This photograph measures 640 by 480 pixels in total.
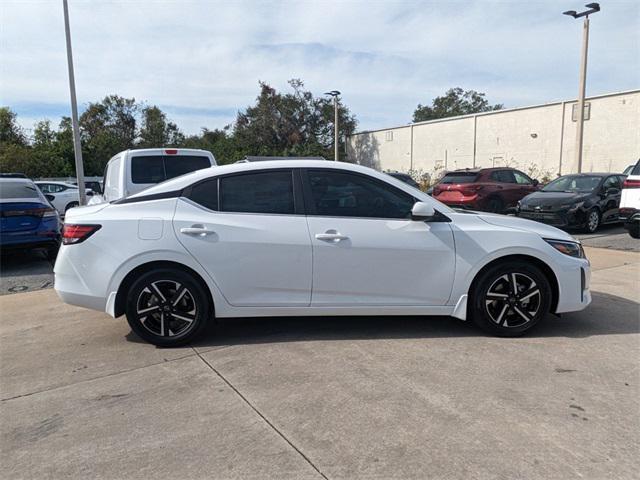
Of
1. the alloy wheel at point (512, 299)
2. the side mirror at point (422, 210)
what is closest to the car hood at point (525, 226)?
the alloy wheel at point (512, 299)

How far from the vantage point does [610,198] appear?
11.9 meters

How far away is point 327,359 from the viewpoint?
394 centimetres

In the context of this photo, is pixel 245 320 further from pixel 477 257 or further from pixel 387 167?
pixel 387 167

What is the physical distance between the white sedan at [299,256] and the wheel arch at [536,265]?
0.01m

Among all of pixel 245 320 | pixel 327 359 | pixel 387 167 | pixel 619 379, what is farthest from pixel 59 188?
pixel 387 167

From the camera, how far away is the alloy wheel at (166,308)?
4.12 metres

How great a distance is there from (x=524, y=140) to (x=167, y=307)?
95.8 feet

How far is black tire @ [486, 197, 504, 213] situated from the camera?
1411cm

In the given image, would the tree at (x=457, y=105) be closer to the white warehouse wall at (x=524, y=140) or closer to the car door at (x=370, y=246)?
the white warehouse wall at (x=524, y=140)

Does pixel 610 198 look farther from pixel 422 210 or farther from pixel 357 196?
pixel 357 196

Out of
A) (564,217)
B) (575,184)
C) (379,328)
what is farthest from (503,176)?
(379,328)

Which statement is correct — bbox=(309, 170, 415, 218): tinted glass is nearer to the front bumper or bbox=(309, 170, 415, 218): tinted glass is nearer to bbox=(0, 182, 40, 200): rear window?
bbox=(0, 182, 40, 200): rear window

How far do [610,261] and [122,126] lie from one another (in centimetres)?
4593

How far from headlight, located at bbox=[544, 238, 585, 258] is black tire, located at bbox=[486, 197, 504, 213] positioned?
991cm
